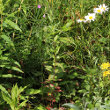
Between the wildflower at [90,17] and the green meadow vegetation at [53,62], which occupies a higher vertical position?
the wildflower at [90,17]

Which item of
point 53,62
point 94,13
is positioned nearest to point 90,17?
point 94,13

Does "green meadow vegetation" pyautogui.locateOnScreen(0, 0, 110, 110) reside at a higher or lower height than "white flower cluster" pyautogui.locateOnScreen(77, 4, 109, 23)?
lower

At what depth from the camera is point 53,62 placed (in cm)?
166

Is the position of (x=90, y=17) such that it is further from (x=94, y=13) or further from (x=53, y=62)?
(x=53, y=62)

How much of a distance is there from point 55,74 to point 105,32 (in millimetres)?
963

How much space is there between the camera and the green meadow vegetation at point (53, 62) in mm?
1607

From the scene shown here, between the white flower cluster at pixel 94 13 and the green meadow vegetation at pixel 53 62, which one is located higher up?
the white flower cluster at pixel 94 13

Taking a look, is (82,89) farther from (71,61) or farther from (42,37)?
(42,37)

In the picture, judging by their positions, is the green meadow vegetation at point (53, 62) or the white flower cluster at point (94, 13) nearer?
the green meadow vegetation at point (53, 62)

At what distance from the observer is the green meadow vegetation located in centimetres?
161

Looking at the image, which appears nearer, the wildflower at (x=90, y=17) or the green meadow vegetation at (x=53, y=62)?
the green meadow vegetation at (x=53, y=62)

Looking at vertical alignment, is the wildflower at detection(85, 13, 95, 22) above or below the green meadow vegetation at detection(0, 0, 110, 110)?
above

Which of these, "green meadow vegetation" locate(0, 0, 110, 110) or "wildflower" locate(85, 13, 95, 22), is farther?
"wildflower" locate(85, 13, 95, 22)

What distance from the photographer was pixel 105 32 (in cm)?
243
